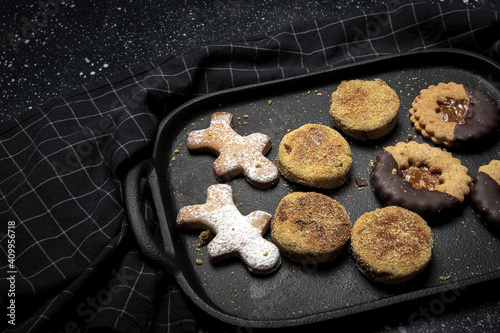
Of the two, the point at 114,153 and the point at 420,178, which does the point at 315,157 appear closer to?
the point at 420,178

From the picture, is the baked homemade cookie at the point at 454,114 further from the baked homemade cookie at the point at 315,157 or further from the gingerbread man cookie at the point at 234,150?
the gingerbread man cookie at the point at 234,150

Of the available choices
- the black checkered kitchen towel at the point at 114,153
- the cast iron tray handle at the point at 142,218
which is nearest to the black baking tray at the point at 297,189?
the cast iron tray handle at the point at 142,218

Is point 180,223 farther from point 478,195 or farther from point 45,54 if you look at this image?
point 45,54

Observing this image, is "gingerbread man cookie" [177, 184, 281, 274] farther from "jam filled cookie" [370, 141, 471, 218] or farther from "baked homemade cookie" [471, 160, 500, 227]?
"baked homemade cookie" [471, 160, 500, 227]

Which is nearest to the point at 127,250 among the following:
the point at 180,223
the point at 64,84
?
the point at 180,223

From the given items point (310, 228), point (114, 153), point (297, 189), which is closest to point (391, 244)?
point (310, 228)

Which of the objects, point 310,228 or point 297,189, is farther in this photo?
point 297,189
